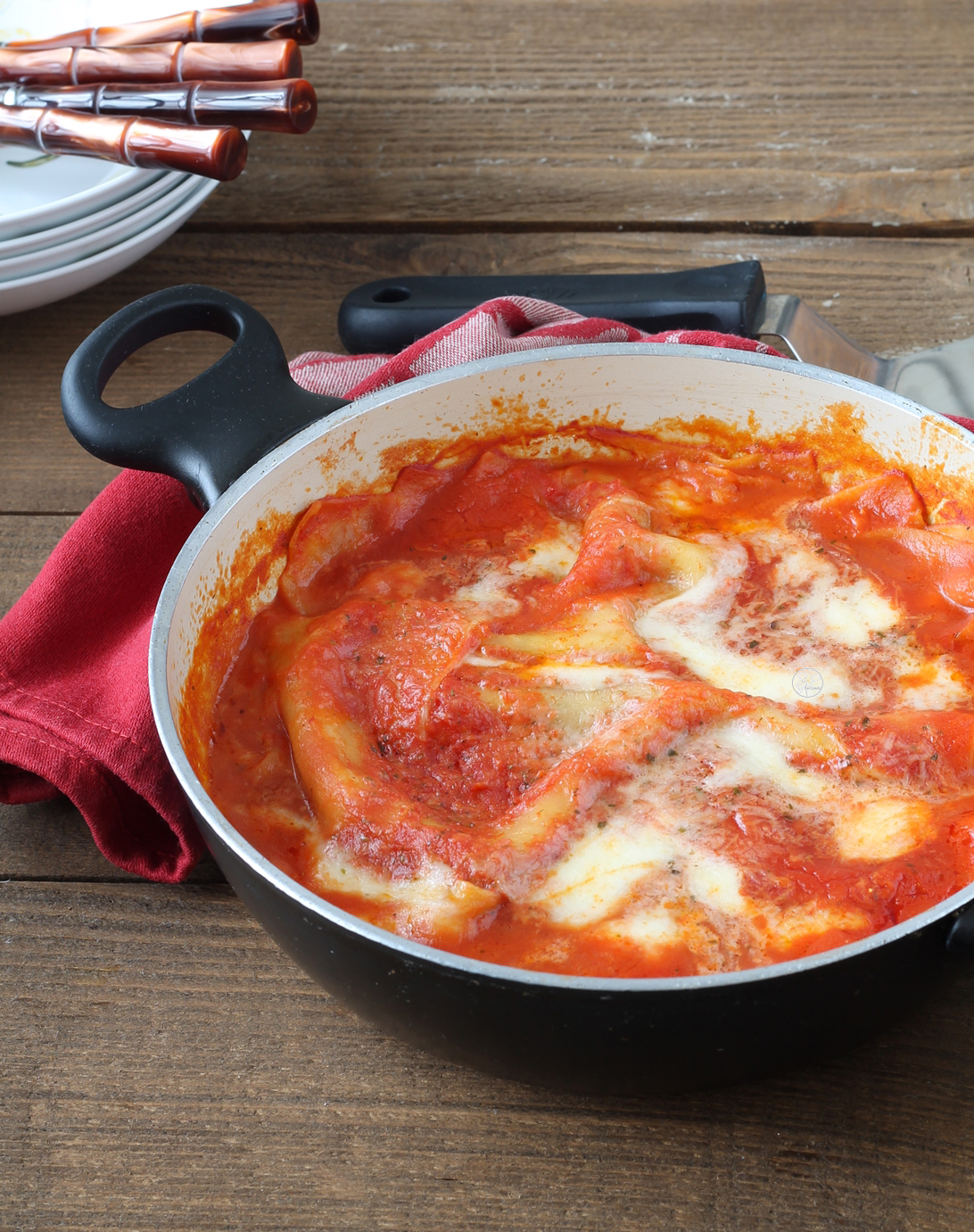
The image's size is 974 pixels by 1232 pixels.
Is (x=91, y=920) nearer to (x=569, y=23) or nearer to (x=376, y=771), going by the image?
(x=376, y=771)

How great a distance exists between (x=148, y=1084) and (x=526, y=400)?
968 mm

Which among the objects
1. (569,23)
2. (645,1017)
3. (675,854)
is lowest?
(675,854)

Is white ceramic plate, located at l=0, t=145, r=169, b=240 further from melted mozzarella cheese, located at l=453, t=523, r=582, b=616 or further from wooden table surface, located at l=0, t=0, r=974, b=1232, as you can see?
melted mozzarella cheese, located at l=453, t=523, r=582, b=616

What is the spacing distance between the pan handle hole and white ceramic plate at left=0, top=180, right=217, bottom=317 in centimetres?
35

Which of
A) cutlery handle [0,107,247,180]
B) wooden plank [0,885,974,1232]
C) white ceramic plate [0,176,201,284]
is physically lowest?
wooden plank [0,885,974,1232]

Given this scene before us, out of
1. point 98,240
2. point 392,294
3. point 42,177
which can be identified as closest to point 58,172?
point 42,177

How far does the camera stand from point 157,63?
1936mm

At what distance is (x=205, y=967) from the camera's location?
4.37ft

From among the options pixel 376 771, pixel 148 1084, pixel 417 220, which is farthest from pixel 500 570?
pixel 417 220

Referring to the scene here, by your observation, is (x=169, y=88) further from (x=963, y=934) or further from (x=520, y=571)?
(x=963, y=934)

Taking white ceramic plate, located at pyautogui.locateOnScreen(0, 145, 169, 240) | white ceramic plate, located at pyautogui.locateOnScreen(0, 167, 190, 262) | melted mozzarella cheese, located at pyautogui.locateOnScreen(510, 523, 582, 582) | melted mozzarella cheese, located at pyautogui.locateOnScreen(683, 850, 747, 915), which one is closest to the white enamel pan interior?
melted mozzarella cheese, located at pyautogui.locateOnScreen(510, 523, 582, 582)

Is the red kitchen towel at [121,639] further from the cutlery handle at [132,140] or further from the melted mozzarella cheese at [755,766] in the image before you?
the melted mozzarella cheese at [755,766]

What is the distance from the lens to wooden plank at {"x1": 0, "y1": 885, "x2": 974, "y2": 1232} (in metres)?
1.13

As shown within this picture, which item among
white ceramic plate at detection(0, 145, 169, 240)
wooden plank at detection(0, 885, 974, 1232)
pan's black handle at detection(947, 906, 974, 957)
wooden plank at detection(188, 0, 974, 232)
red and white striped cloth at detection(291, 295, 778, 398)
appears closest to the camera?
pan's black handle at detection(947, 906, 974, 957)
